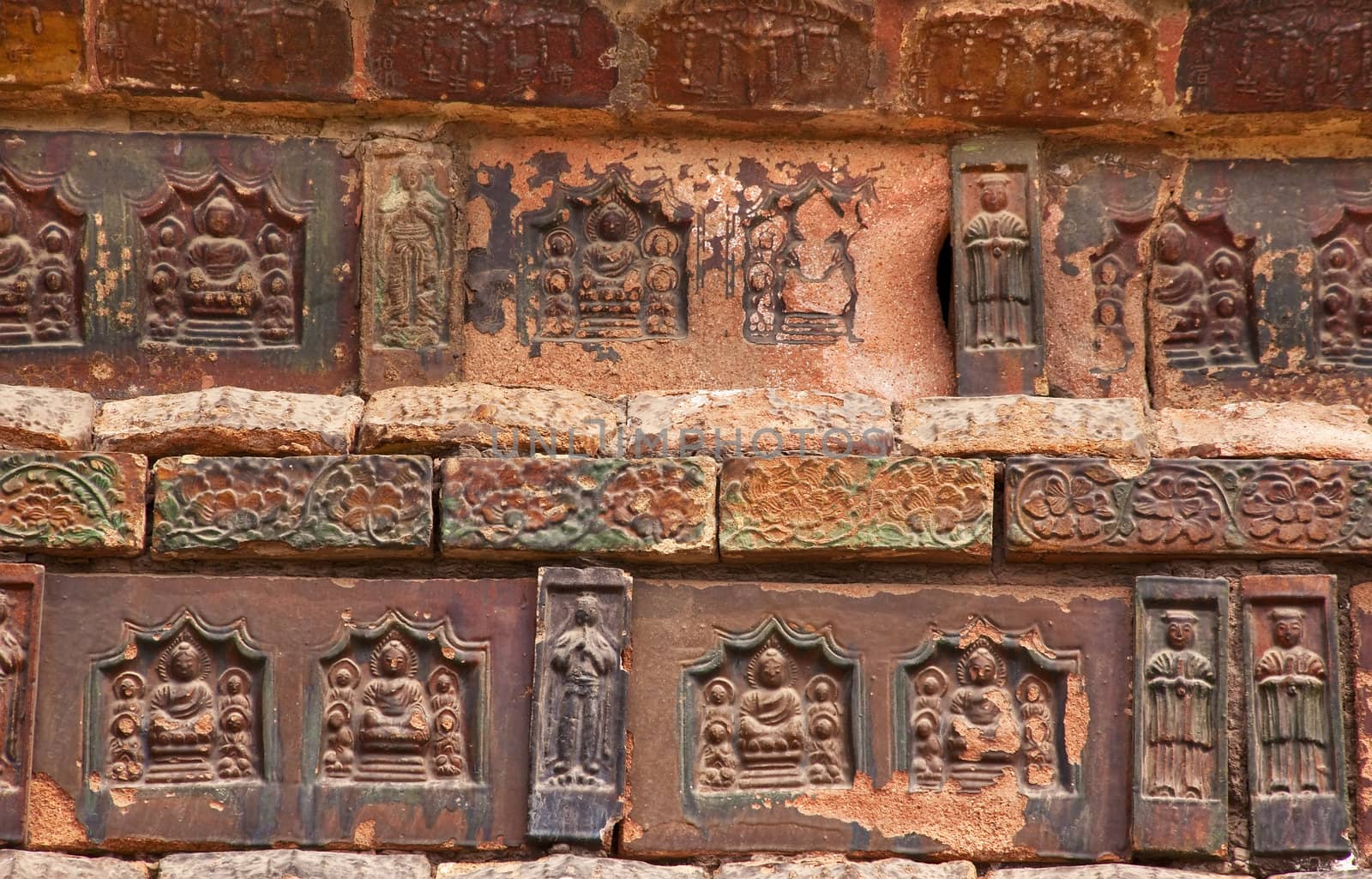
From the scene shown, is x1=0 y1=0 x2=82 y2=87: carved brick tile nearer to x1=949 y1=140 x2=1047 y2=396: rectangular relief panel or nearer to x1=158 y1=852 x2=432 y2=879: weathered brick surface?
x1=158 y1=852 x2=432 y2=879: weathered brick surface

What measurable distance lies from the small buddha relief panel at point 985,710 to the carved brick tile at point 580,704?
66 centimetres

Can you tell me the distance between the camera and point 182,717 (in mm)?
4473

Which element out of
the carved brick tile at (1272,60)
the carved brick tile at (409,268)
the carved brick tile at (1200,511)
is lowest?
the carved brick tile at (1200,511)

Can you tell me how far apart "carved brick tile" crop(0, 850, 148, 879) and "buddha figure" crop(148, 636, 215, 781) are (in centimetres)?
21

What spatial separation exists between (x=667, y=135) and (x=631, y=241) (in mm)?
292

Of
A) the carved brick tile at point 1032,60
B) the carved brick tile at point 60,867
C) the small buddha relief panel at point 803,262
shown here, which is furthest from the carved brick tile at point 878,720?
the carved brick tile at point 1032,60

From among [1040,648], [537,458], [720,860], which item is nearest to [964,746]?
[1040,648]

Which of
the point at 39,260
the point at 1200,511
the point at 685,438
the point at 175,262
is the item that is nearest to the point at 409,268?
the point at 175,262

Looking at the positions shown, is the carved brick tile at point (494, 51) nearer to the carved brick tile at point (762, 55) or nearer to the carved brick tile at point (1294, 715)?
the carved brick tile at point (762, 55)

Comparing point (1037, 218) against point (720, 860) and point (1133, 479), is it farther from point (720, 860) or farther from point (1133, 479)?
point (720, 860)

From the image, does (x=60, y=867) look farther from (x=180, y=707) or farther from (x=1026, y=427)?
(x=1026, y=427)

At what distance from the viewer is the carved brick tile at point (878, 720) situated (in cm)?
442

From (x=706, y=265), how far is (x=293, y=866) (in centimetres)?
176

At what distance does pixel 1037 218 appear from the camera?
4.85m
